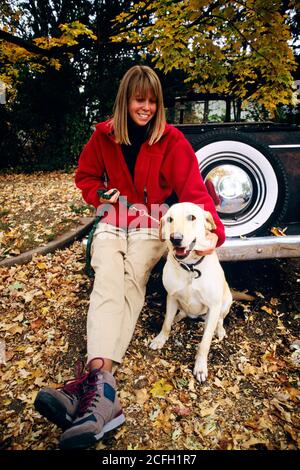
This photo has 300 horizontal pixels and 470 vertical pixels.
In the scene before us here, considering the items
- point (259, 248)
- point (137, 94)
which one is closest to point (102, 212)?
point (137, 94)

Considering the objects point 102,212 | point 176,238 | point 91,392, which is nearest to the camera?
point 91,392

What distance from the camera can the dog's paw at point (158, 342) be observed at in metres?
2.54

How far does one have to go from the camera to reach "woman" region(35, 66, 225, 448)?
2.09 meters

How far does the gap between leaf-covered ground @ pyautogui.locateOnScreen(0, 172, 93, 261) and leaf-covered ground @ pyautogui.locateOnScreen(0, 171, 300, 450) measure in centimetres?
62

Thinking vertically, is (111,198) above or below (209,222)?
above

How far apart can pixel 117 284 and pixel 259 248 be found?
117cm

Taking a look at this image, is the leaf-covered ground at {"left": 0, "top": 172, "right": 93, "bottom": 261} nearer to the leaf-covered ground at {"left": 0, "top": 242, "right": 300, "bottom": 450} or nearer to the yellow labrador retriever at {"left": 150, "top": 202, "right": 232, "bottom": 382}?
the leaf-covered ground at {"left": 0, "top": 242, "right": 300, "bottom": 450}

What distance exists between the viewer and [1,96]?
9.14 metres

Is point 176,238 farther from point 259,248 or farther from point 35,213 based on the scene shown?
point 35,213

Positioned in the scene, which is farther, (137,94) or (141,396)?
(137,94)

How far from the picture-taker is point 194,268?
7.34 feet

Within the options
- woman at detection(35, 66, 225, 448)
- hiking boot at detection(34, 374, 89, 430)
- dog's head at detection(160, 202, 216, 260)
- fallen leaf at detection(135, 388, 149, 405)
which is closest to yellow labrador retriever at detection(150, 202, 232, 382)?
dog's head at detection(160, 202, 216, 260)
